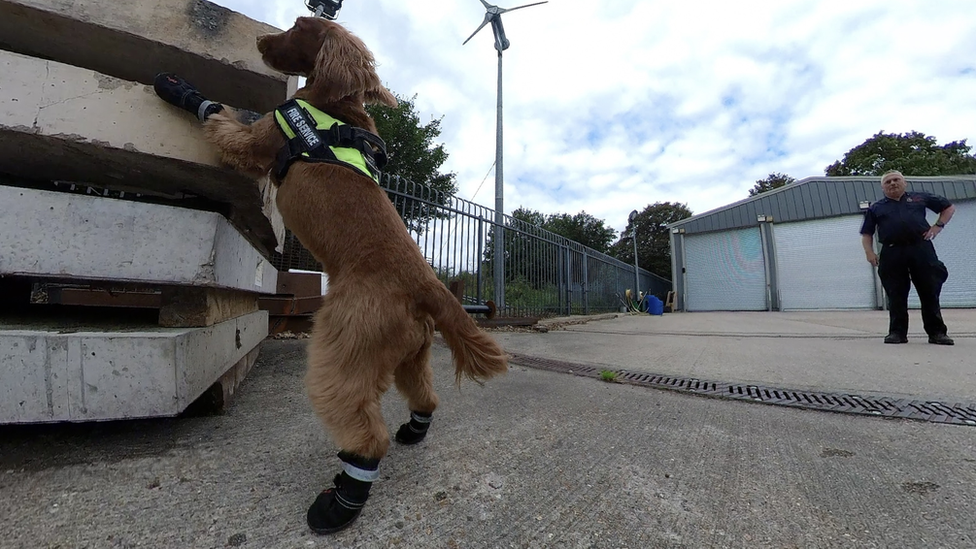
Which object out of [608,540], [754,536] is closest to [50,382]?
[608,540]

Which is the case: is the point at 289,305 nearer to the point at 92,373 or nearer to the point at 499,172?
the point at 92,373

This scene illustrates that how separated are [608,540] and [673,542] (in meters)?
0.17

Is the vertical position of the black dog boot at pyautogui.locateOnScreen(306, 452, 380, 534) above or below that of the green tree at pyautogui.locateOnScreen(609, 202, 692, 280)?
below

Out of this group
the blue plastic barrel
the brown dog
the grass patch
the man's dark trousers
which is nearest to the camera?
Result: the brown dog

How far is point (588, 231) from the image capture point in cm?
3550

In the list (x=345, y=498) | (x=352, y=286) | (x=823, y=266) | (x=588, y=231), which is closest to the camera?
(x=345, y=498)

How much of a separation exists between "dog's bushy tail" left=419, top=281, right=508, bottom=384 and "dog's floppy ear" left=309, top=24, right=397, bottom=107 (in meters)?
0.99

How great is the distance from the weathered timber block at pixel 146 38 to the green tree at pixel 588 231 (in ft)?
103

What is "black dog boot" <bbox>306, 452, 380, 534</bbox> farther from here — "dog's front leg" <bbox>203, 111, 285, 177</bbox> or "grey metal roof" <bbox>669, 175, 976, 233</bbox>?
"grey metal roof" <bbox>669, 175, 976, 233</bbox>

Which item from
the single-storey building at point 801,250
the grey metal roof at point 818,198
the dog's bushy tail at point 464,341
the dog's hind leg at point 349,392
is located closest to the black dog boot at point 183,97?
the dog's hind leg at point 349,392

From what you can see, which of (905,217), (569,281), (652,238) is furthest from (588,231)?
(905,217)

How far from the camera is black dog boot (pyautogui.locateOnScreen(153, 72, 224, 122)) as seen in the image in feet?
5.54

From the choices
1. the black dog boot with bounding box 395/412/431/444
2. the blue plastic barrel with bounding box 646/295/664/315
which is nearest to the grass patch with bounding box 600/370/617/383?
the black dog boot with bounding box 395/412/431/444

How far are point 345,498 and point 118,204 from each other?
1.44 m
